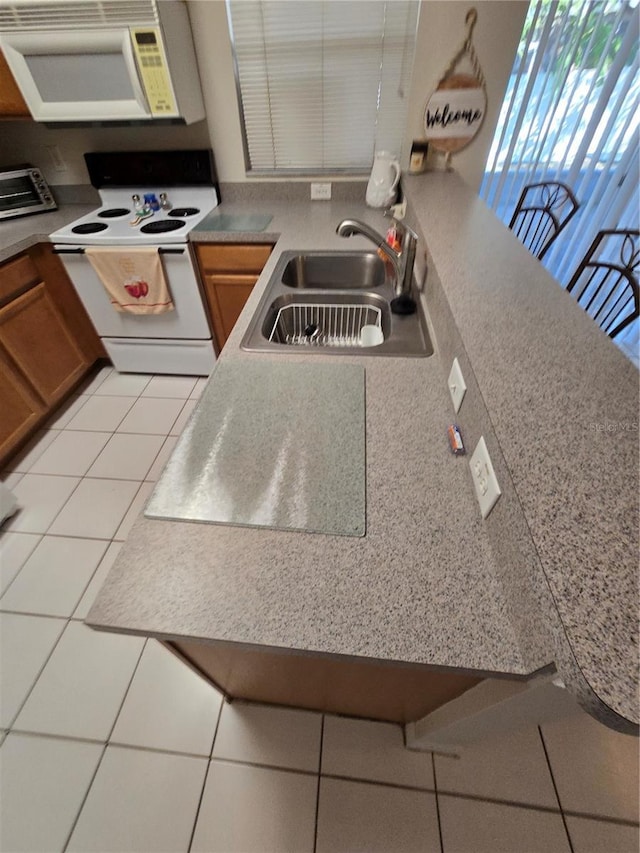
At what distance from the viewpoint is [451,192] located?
1.63 metres

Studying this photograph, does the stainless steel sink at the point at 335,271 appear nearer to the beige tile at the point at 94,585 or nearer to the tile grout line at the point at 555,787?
the beige tile at the point at 94,585

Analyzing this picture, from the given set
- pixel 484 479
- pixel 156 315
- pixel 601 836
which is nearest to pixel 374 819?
pixel 601 836

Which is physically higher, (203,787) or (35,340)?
(35,340)

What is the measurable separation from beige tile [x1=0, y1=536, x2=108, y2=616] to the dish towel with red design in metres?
1.25

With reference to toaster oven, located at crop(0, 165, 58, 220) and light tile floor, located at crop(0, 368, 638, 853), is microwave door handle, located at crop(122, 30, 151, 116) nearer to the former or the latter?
toaster oven, located at crop(0, 165, 58, 220)

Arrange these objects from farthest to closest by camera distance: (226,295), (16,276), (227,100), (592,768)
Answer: (226,295), (227,100), (16,276), (592,768)

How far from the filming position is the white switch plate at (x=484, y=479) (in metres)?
0.62

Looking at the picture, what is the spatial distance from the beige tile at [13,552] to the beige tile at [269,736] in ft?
3.51

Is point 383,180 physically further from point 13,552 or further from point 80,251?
point 13,552

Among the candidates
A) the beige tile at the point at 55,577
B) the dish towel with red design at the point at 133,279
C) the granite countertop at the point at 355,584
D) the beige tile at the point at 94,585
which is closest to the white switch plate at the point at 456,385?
the granite countertop at the point at 355,584

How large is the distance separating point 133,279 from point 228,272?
0.50m

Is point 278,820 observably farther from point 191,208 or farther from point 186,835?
point 191,208

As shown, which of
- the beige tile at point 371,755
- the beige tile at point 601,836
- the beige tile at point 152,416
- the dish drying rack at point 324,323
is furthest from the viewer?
the beige tile at point 152,416

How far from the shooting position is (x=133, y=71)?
1.57 metres
